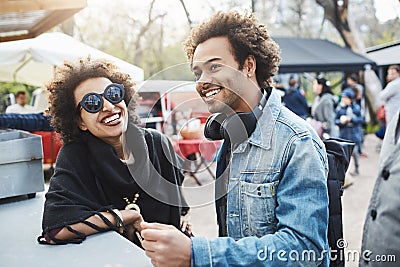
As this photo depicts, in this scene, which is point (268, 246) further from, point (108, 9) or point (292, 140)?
point (108, 9)

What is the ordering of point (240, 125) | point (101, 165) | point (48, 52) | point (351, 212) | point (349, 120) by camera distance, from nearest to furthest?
point (240, 125) < point (101, 165) < point (351, 212) < point (48, 52) < point (349, 120)

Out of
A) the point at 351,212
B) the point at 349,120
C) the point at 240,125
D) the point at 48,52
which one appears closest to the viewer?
the point at 240,125

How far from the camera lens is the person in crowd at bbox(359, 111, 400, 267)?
100cm

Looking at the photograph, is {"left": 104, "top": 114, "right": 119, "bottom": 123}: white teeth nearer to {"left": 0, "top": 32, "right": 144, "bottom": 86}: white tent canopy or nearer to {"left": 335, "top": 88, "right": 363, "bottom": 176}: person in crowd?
{"left": 0, "top": 32, "right": 144, "bottom": 86}: white tent canopy

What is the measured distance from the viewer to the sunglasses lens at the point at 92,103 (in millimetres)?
1599

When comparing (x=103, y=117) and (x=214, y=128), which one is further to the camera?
(x=103, y=117)

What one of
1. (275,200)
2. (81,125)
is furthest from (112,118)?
(275,200)

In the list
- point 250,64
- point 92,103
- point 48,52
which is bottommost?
point 92,103

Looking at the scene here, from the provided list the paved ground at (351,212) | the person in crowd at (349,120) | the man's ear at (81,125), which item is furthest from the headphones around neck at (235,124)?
the person in crowd at (349,120)

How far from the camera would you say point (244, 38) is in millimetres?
1353

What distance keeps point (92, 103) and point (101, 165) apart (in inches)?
10.0

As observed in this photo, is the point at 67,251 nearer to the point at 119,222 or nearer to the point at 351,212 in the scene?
the point at 119,222

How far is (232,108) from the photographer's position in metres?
1.36

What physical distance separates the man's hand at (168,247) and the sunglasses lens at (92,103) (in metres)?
0.71
